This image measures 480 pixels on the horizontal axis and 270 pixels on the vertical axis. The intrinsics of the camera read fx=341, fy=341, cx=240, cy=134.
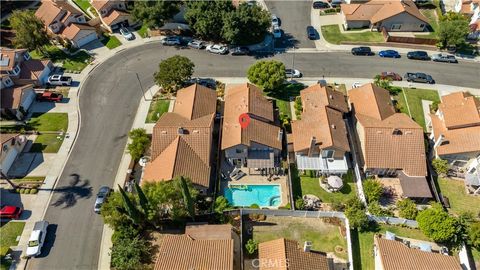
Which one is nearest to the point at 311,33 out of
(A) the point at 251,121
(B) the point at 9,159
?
(A) the point at 251,121

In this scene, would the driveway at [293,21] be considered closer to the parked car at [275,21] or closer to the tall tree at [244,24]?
the parked car at [275,21]

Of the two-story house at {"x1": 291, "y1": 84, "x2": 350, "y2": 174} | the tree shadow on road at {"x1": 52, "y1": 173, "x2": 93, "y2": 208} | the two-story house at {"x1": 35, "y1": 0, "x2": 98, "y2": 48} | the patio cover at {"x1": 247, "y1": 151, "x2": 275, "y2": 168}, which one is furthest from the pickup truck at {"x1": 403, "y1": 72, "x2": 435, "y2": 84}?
the two-story house at {"x1": 35, "y1": 0, "x2": 98, "y2": 48}

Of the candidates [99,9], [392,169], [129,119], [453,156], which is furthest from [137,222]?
[99,9]

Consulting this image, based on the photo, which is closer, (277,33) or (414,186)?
(414,186)

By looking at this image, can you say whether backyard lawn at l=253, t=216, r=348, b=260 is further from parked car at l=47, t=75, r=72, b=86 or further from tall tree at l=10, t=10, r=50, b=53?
tall tree at l=10, t=10, r=50, b=53

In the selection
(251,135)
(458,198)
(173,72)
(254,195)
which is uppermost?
(173,72)

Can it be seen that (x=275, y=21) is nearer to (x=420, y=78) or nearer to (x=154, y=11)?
(x=154, y=11)

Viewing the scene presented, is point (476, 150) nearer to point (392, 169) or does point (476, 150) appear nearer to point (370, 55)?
point (392, 169)
